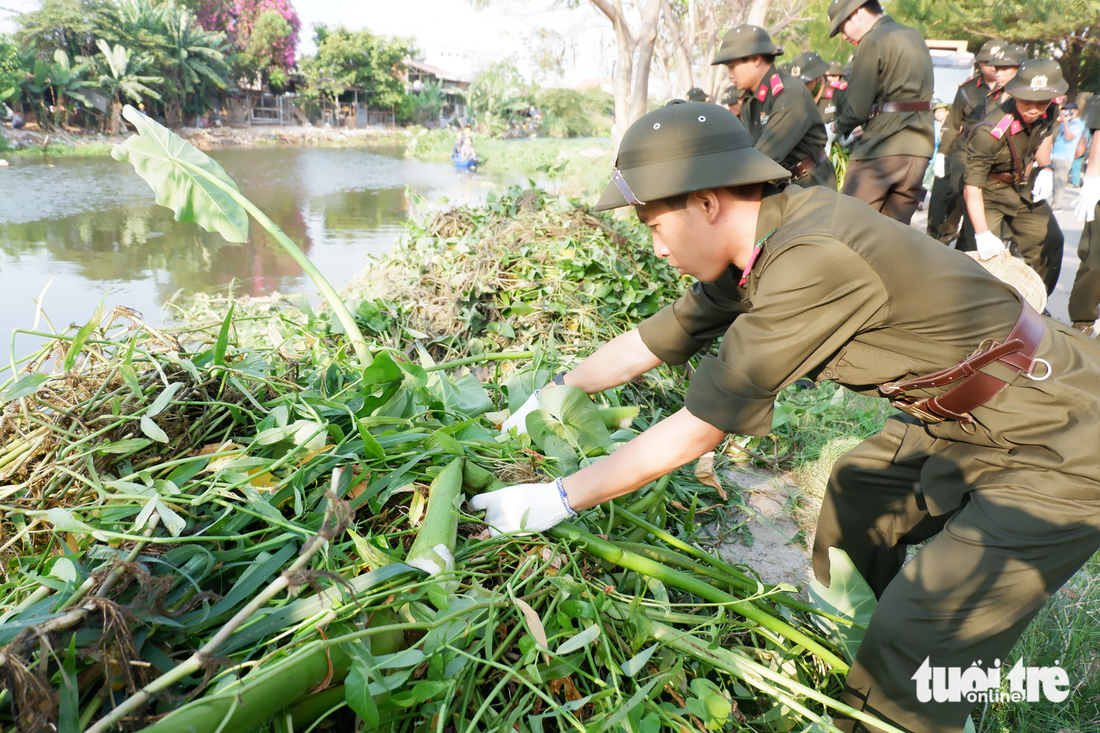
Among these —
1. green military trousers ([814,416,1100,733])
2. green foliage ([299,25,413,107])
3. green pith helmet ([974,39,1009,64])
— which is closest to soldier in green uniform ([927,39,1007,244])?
green pith helmet ([974,39,1009,64])

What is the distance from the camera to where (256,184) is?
13258 mm

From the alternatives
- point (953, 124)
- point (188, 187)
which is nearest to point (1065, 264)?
point (953, 124)

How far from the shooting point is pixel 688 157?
1.41 meters

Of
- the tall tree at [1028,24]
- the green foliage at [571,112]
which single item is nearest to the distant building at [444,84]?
the green foliage at [571,112]

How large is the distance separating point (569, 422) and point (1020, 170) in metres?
4.13

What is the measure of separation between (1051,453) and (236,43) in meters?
42.5

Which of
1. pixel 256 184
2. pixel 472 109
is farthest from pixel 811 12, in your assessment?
pixel 472 109

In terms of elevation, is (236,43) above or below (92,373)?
above

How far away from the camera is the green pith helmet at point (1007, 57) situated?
4910 millimetres

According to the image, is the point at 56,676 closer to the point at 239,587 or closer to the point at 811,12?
the point at 239,587

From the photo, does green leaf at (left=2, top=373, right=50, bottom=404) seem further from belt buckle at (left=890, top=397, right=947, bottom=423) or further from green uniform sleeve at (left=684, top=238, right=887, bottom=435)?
belt buckle at (left=890, top=397, right=947, bottom=423)

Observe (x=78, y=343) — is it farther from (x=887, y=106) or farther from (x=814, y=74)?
(x=814, y=74)

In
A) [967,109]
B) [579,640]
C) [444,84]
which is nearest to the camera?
[579,640]

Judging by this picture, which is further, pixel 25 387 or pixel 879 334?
pixel 879 334
